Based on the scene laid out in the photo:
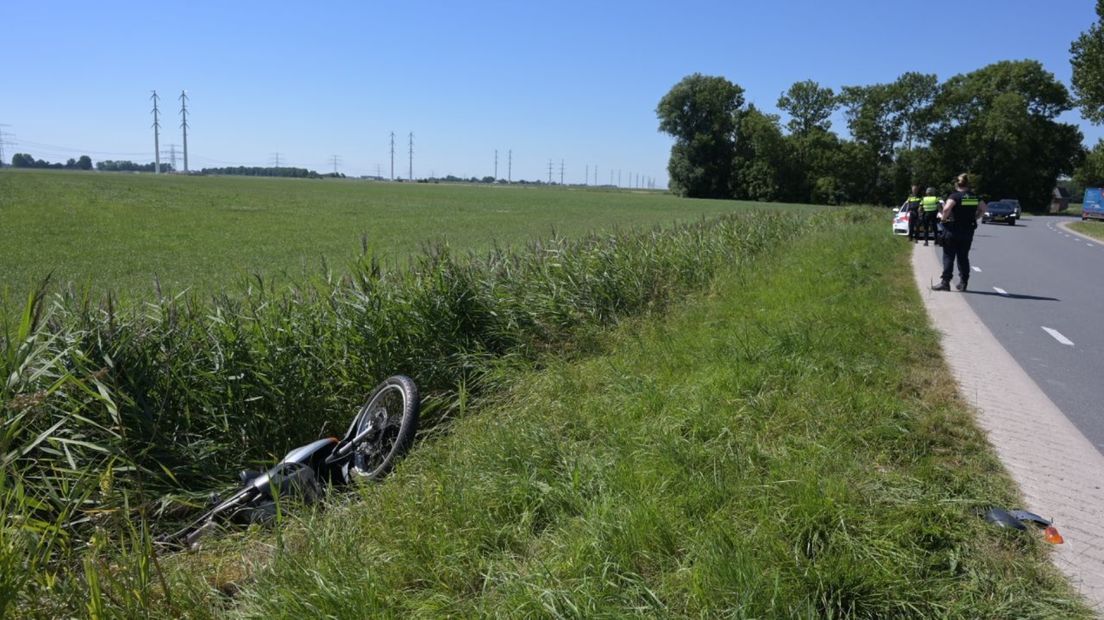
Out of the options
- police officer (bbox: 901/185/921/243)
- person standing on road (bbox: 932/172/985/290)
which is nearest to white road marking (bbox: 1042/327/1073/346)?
person standing on road (bbox: 932/172/985/290)

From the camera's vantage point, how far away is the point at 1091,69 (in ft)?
135

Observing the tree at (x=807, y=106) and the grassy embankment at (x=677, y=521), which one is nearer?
the grassy embankment at (x=677, y=521)

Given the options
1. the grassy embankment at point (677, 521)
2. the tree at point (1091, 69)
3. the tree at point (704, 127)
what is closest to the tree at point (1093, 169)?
the tree at point (1091, 69)

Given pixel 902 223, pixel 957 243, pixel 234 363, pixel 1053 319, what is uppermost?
pixel 902 223

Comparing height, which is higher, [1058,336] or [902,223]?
[902,223]

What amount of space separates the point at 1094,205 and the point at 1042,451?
6203cm

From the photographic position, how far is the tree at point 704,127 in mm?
94312

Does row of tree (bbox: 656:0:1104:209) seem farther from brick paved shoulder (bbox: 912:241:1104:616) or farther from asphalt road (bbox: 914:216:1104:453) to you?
brick paved shoulder (bbox: 912:241:1104:616)

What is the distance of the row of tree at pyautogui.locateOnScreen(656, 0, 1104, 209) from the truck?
6.50 meters

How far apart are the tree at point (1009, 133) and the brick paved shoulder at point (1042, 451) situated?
3093 inches

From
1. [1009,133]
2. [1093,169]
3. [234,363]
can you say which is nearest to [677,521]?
[234,363]

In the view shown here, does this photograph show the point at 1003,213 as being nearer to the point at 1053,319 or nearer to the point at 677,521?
the point at 1053,319

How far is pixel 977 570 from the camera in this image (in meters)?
2.81

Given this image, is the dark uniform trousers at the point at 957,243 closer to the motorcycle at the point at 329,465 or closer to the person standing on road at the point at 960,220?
the person standing on road at the point at 960,220
